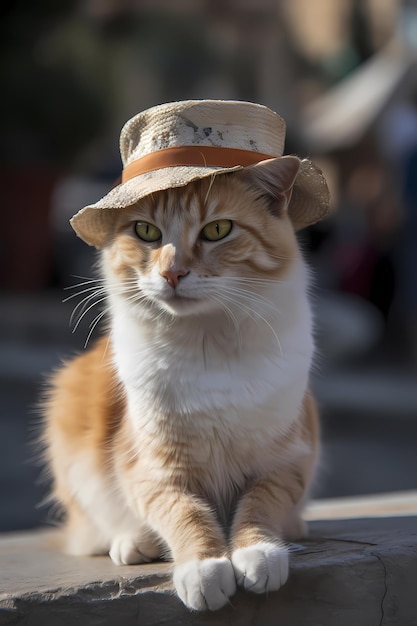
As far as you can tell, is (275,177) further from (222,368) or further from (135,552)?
(135,552)

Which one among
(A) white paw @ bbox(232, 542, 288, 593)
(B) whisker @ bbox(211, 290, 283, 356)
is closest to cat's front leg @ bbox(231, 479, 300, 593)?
(A) white paw @ bbox(232, 542, 288, 593)

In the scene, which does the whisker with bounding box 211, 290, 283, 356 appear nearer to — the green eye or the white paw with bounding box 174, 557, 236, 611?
the green eye

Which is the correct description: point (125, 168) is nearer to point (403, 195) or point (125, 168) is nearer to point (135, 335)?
point (135, 335)

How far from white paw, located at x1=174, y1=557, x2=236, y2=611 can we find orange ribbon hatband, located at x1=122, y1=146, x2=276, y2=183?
32.5 inches

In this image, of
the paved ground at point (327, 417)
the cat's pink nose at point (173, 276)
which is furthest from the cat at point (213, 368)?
the paved ground at point (327, 417)

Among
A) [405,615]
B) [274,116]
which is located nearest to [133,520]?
[405,615]

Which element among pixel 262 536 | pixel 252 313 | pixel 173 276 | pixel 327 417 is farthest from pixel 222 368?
pixel 327 417

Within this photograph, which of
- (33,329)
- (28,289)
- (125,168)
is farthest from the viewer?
(28,289)

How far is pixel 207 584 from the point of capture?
71.7 inches

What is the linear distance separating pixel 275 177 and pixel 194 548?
2.63ft

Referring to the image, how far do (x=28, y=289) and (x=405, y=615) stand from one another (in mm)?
8597

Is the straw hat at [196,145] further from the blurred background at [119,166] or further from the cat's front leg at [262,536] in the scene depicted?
the blurred background at [119,166]

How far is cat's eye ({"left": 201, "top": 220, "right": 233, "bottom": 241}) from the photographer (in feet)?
6.51

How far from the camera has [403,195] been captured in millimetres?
7410
